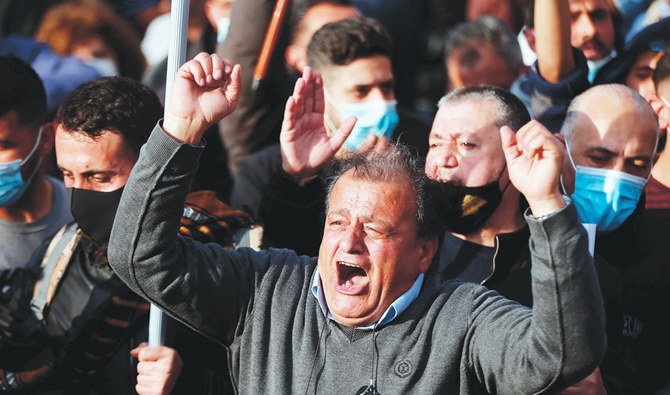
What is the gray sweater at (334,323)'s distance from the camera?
3330mm

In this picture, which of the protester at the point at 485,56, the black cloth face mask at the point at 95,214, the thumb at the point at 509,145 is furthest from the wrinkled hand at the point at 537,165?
the protester at the point at 485,56

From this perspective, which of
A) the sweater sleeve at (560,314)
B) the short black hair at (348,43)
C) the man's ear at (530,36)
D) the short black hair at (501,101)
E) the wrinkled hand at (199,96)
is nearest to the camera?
the sweater sleeve at (560,314)

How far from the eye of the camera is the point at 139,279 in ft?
12.2

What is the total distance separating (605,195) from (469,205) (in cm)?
55

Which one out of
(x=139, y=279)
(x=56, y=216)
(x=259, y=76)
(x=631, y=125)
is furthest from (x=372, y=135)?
(x=139, y=279)

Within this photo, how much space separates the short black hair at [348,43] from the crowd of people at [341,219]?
1cm

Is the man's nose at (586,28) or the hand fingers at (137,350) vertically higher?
the man's nose at (586,28)

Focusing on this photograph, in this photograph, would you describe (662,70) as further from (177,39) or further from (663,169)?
(177,39)

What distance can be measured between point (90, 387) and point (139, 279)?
101 cm

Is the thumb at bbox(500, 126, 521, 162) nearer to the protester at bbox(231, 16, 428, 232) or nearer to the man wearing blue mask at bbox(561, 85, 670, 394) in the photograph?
the man wearing blue mask at bbox(561, 85, 670, 394)

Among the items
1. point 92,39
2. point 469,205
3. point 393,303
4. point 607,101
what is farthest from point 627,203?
point 92,39

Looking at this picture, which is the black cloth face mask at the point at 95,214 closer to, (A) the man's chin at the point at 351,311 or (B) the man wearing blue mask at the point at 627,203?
(A) the man's chin at the point at 351,311

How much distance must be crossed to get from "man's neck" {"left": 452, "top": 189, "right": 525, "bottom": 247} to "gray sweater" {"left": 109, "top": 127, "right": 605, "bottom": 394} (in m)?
0.79

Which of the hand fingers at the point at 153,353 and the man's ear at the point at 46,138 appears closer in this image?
the hand fingers at the point at 153,353
